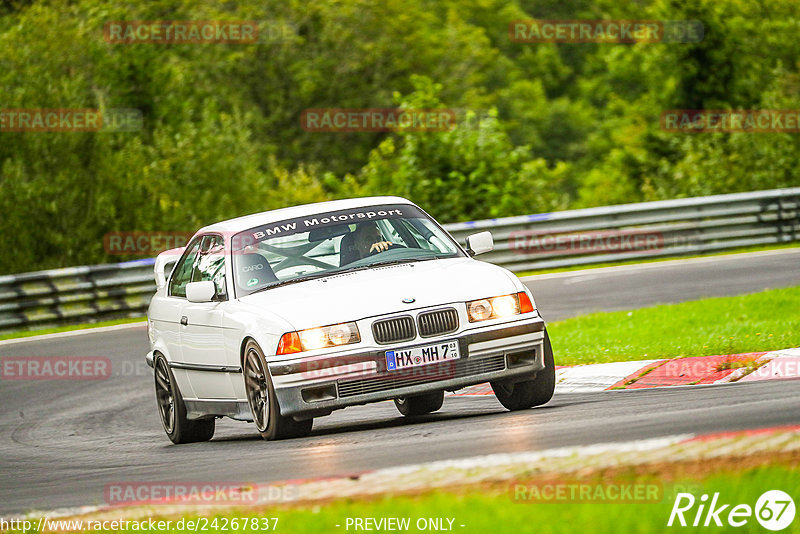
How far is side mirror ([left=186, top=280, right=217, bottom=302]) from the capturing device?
971 centimetres

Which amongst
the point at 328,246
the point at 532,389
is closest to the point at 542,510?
the point at 532,389

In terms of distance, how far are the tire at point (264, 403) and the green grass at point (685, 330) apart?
392 cm

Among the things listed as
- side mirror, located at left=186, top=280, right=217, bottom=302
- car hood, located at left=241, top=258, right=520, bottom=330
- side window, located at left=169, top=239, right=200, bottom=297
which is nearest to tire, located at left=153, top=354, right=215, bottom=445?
side window, located at left=169, top=239, right=200, bottom=297

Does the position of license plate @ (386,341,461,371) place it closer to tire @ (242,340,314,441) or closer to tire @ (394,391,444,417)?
tire @ (242,340,314,441)

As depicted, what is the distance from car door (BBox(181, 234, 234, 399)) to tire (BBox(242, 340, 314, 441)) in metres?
0.26

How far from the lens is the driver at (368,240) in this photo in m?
9.95

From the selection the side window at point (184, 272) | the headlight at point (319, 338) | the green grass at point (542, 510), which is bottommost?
the side window at point (184, 272)

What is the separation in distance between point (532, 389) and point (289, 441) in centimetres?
179

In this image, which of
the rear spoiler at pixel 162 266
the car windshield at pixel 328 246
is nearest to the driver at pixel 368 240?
the car windshield at pixel 328 246

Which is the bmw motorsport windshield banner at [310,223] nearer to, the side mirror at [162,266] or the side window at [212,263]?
the side window at [212,263]

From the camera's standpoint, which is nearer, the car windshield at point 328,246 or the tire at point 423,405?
the car windshield at point 328,246

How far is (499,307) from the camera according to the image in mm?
9016

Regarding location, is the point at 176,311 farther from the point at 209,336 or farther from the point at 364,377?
the point at 364,377

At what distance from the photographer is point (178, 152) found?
96.7 ft
